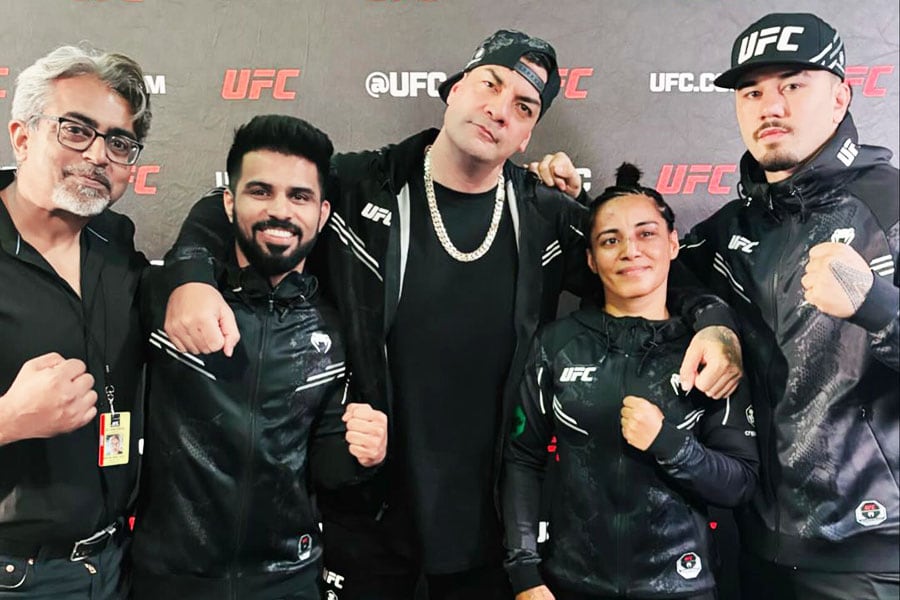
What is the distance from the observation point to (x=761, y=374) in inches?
66.3

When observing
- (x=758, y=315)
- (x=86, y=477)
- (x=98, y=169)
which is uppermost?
(x=98, y=169)

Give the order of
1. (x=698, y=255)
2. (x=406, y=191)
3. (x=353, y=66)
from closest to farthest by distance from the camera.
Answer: (x=406, y=191) → (x=698, y=255) → (x=353, y=66)

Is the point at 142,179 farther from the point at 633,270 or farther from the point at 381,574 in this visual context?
the point at 633,270

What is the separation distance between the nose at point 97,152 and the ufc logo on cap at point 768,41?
1.52 m

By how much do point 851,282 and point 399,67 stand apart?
1.31m

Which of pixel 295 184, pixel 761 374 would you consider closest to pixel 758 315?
pixel 761 374

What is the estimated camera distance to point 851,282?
4.92 feet

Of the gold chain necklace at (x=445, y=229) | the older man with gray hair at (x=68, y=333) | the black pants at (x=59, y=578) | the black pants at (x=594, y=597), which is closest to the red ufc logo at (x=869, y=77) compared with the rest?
the gold chain necklace at (x=445, y=229)

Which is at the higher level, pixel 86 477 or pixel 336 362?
pixel 336 362

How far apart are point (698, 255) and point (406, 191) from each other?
2.65 ft

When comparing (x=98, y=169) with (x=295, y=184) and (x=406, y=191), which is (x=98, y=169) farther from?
(x=406, y=191)

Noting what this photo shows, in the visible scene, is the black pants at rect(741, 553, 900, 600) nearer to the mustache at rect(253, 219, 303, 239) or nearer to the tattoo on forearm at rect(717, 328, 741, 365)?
the tattoo on forearm at rect(717, 328, 741, 365)

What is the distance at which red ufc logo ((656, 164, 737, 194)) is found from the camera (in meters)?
2.06

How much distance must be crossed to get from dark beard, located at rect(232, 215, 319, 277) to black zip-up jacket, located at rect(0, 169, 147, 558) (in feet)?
0.95
